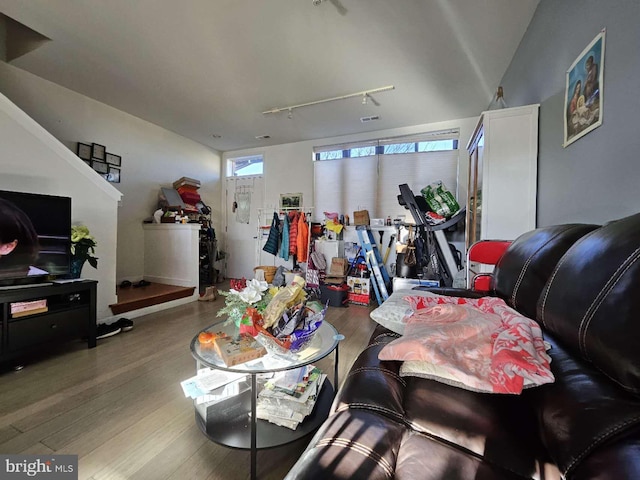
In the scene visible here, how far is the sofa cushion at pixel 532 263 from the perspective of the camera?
37.6 inches

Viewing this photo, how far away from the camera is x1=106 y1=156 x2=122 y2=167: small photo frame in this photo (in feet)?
11.9

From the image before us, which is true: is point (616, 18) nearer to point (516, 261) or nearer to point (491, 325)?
point (516, 261)

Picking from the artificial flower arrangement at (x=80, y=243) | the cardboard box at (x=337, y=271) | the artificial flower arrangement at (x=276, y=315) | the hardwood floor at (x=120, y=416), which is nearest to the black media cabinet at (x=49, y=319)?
the hardwood floor at (x=120, y=416)

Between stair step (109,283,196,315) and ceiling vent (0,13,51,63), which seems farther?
stair step (109,283,196,315)

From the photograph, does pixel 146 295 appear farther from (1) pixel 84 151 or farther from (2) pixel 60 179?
(1) pixel 84 151

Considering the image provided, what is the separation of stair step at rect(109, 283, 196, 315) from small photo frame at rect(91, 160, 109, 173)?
169 cm

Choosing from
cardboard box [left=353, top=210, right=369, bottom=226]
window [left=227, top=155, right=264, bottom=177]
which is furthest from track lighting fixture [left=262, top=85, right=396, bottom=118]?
window [left=227, top=155, right=264, bottom=177]

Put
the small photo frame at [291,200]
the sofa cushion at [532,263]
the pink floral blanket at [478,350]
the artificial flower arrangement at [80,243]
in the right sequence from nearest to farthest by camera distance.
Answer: the pink floral blanket at [478,350] < the sofa cushion at [532,263] < the artificial flower arrangement at [80,243] < the small photo frame at [291,200]

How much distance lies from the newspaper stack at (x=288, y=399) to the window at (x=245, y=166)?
14.5 feet

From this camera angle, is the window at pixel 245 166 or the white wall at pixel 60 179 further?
the window at pixel 245 166

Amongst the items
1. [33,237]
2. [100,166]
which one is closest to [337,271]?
[33,237]

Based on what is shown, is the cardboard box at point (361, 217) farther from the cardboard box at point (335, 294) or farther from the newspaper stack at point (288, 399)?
the newspaper stack at point (288, 399)

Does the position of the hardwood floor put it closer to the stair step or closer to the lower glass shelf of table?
the lower glass shelf of table

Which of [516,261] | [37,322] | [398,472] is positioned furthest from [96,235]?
[516,261]
